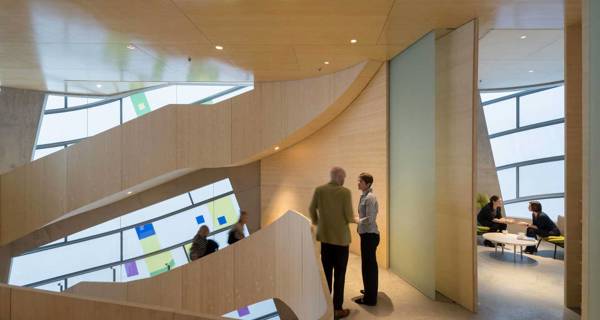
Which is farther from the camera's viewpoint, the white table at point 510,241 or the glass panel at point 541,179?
the glass panel at point 541,179

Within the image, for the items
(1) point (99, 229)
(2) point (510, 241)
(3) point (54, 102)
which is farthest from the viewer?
(1) point (99, 229)

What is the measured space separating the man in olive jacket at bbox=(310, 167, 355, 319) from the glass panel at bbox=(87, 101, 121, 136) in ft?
25.4

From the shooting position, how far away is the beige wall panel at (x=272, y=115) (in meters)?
7.44

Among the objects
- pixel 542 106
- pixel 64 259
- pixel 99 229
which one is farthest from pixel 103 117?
pixel 542 106

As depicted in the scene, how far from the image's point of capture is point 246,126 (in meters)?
7.49

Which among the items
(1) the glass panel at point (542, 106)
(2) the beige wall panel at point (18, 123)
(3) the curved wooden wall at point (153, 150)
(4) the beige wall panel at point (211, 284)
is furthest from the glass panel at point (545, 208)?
(2) the beige wall panel at point (18, 123)

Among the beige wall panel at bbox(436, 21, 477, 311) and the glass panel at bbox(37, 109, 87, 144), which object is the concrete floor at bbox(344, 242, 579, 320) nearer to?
the beige wall panel at bbox(436, 21, 477, 311)

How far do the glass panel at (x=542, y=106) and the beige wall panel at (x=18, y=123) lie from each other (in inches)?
503

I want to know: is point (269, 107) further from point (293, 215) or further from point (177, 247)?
point (177, 247)

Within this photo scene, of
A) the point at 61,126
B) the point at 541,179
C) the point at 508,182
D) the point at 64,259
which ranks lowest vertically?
the point at 64,259

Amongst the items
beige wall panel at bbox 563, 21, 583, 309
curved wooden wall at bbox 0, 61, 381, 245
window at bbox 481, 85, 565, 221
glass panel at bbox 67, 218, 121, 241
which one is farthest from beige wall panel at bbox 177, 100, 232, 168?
window at bbox 481, 85, 565, 221

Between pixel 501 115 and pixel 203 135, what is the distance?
313 inches

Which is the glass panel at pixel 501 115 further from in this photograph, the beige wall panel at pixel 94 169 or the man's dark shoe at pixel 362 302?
the beige wall panel at pixel 94 169

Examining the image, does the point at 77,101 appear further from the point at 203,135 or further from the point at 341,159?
the point at 341,159
